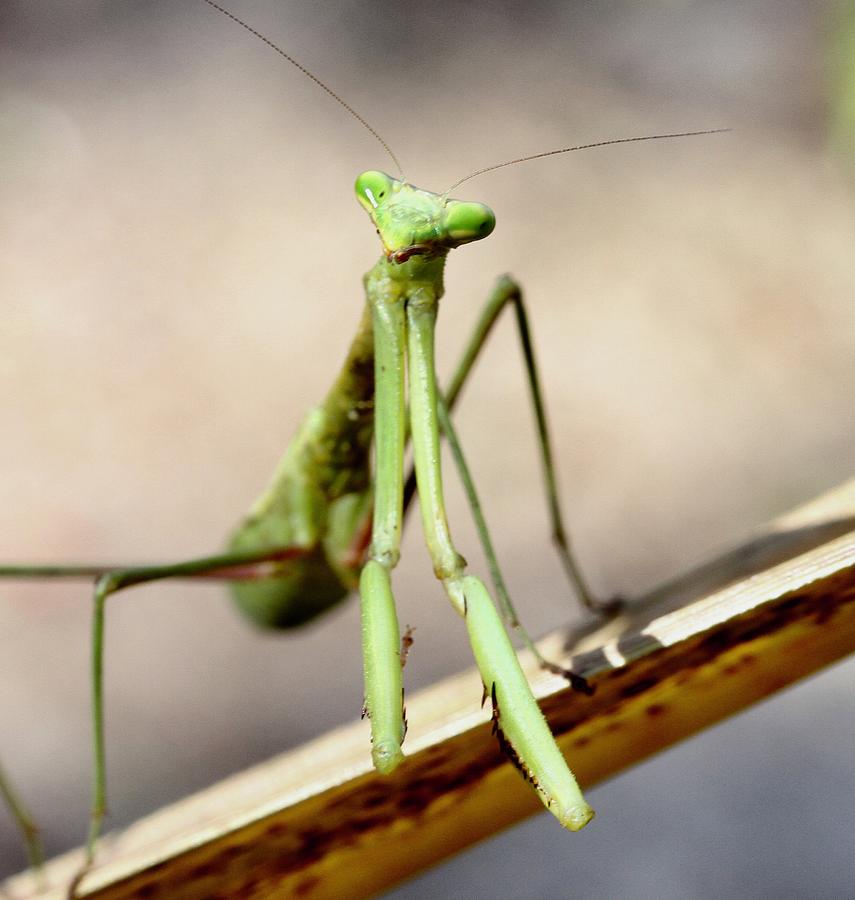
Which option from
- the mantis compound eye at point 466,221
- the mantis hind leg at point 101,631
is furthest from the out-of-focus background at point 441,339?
the mantis compound eye at point 466,221

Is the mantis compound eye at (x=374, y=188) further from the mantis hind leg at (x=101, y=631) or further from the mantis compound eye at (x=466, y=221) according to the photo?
the mantis hind leg at (x=101, y=631)

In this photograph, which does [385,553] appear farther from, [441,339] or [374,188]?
[441,339]

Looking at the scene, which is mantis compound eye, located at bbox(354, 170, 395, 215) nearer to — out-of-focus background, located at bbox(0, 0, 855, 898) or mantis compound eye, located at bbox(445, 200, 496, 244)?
mantis compound eye, located at bbox(445, 200, 496, 244)

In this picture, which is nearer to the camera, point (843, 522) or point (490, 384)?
point (843, 522)

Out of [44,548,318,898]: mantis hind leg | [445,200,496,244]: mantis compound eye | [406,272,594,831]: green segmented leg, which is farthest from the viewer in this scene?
[44,548,318,898]: mantis hind leg

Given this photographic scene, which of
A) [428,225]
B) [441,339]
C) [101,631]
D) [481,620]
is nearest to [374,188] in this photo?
[428,225]

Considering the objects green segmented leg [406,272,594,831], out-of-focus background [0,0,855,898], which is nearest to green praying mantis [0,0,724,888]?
green segmented leg [406,272,594,831]

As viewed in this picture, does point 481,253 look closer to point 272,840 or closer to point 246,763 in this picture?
point 246,763

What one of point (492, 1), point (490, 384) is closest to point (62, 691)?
point (490, 384)
